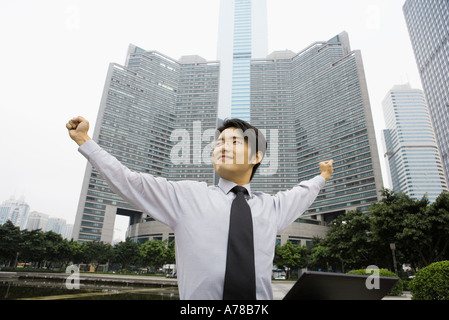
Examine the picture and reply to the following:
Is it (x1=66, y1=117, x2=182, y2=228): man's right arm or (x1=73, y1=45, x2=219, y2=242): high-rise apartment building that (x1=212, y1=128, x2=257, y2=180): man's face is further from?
(x1=73, y1=45, x2=219, y2=242): high-rise apartment building

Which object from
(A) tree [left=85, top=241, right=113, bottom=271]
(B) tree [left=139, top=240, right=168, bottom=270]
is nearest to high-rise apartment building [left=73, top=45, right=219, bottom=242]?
(A) tree [left=85, top=241, right=113, bottom=271]

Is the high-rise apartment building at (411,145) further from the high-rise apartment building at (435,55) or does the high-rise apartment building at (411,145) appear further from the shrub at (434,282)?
the shrub at (434,282)

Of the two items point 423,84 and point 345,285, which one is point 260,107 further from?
point 345,285

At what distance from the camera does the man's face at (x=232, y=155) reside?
1955 mm

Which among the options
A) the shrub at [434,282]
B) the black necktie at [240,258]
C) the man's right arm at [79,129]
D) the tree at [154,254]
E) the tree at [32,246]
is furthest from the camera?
the tree at [154,254]

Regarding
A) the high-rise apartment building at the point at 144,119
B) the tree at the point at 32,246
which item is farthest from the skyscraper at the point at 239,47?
the tree at the point at 32,246

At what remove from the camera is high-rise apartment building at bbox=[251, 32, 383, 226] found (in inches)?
2936

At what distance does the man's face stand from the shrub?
9301mm

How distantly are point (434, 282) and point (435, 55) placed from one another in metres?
104

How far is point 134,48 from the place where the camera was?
110 metres

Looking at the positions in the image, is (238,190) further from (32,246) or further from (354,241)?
(32,246)

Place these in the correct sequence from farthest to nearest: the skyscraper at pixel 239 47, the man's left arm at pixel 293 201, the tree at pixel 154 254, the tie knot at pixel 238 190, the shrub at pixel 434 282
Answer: the skyscraper at pixel 239 47
the tree at pixel 154 254
the shrub at pixel 434 282
the man's left arm at pixel 293 201
the tie knot at pixel 238 190

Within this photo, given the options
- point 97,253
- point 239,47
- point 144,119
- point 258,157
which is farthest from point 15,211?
point 258,157

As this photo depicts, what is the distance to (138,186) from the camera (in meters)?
1.48
